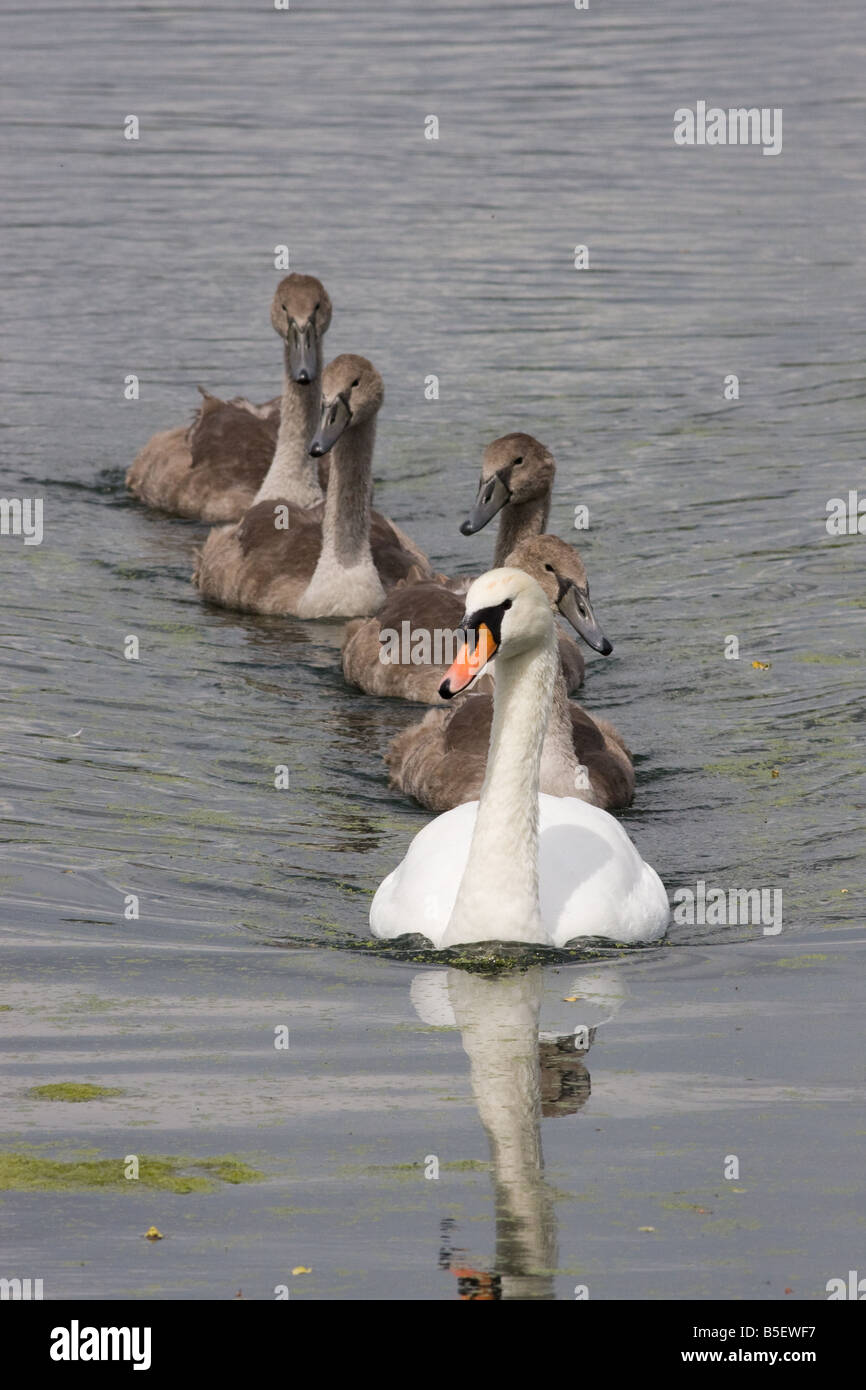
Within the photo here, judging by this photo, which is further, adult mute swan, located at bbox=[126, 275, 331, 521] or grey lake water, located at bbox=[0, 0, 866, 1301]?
adult mute swan, located at bbox=[126, 275, 331, 521]

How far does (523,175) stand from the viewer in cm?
2683

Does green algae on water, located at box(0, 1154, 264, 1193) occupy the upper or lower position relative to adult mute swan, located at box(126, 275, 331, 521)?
lower

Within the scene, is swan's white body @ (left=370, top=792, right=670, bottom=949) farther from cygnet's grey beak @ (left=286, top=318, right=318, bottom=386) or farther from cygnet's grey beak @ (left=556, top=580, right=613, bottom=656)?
cygnet's grey beak @ (left=286, top=318, right=318, bottom=386)

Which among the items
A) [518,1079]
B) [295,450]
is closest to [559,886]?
[518,1079]

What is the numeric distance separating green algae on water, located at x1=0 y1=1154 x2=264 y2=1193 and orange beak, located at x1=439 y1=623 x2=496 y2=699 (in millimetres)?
1896

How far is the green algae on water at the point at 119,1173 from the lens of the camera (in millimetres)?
6922

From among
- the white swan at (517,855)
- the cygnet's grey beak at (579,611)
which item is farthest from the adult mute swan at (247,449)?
the white swan at (517,855)

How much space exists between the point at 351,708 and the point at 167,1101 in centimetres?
620

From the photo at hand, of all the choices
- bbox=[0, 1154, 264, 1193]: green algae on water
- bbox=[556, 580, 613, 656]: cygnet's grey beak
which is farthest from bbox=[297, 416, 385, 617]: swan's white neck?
bbox=[0, 1154, 264, 1193]: green algae on water

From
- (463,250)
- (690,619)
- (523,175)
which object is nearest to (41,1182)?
(690,619)

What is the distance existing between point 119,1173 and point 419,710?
680 cm

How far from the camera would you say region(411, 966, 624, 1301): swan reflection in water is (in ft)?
20.9

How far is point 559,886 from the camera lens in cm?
941

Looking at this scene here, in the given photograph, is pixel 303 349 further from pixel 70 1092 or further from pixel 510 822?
pixel 70 1092
